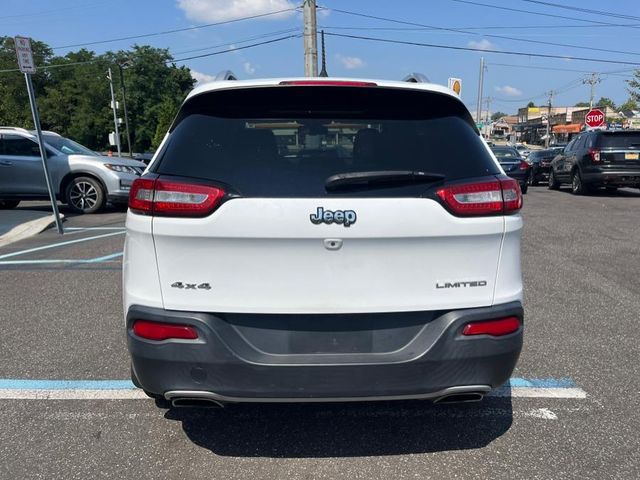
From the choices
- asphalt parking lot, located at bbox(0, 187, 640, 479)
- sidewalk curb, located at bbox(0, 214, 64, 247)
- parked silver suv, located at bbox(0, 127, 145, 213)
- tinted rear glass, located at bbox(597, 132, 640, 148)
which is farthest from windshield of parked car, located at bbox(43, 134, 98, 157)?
tinted rear glass, located at bbox(597, 132, 640, 148)

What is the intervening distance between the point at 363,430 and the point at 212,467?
33.5 inches

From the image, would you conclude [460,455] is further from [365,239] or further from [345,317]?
[365,239]

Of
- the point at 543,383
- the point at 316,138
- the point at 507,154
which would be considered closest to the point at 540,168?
the point at 507,154

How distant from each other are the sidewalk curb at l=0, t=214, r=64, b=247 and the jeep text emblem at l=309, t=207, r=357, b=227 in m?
8.37

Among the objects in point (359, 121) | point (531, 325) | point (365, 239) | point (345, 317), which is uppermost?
point (359, 121)

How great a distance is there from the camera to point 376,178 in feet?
7.82

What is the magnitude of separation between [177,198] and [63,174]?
10.6 m

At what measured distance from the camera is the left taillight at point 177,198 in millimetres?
2342

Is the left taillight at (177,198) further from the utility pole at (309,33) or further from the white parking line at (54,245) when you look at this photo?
the utility pole at (309,33)

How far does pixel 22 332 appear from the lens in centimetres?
463

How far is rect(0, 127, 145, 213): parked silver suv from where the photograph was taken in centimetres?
1170

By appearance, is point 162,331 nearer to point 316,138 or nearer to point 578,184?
point 316,138

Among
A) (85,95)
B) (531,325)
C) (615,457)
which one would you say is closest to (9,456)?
(615,457)

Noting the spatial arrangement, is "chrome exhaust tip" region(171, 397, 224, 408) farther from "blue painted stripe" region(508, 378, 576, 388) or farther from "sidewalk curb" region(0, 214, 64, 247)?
"sidewalk curb" region(0, 214, 64, 247)
